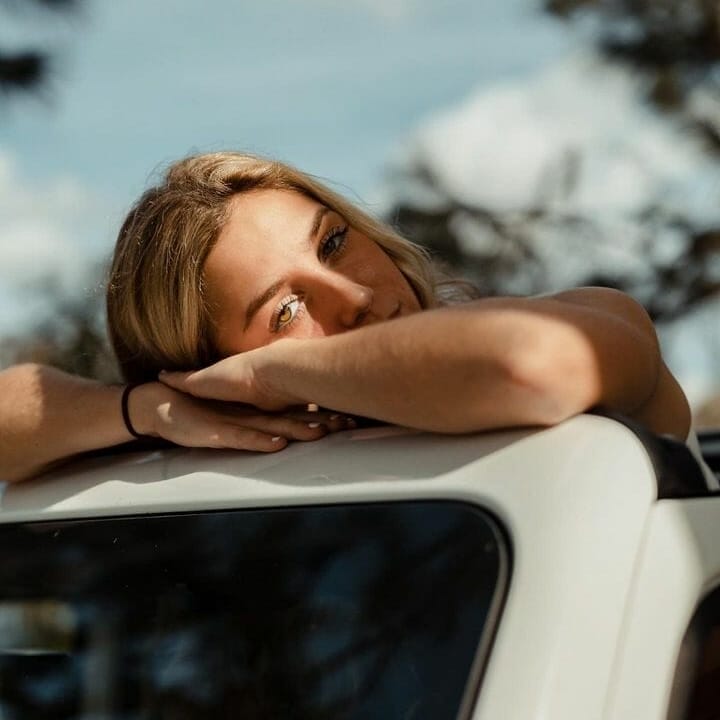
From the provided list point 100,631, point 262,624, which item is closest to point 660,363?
point 262,624

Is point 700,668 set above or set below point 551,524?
below

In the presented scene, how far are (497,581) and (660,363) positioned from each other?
50cm

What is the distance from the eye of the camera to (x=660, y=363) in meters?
1.77

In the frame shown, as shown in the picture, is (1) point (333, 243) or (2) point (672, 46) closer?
(1) point (333, 243)

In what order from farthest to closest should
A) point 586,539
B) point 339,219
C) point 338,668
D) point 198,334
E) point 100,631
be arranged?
1. point 339,219
2. point 198,334
3. point 100,631
4. point 338,668
5. point 586,539

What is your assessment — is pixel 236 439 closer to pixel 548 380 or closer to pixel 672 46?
pixel 548 380

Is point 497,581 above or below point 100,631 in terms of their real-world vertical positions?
above

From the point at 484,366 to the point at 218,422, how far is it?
46 cm

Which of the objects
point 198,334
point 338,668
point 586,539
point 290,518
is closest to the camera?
point 586,539

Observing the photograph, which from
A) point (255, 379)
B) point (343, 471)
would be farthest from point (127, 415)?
point (343, 471)

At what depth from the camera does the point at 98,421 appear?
202cm

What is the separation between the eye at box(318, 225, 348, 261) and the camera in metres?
2.20

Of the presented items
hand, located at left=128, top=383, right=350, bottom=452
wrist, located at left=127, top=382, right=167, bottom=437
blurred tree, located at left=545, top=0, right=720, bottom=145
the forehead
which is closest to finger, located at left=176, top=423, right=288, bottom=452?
hand, located at left=128, top=383, right=350, bottom=452

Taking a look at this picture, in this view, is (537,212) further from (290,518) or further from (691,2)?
(290,518)
